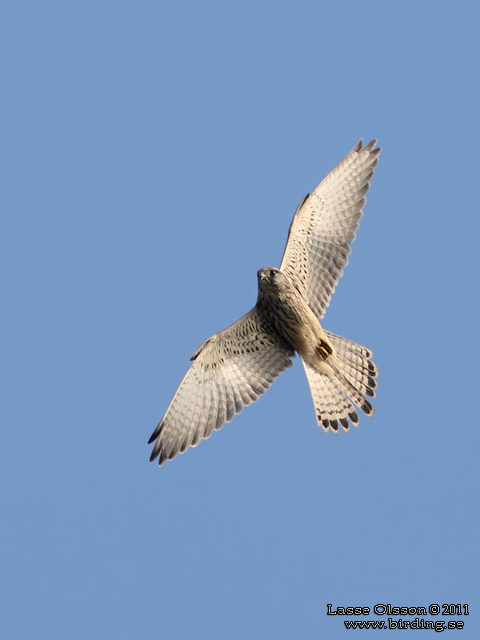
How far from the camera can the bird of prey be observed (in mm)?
10062

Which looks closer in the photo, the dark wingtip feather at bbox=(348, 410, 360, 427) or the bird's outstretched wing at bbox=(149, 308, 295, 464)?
the bird's outstretched wing at bbox=(149, 308, 295, 464)

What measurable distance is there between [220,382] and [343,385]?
→ 4.08ft

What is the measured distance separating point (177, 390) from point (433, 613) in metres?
3.20

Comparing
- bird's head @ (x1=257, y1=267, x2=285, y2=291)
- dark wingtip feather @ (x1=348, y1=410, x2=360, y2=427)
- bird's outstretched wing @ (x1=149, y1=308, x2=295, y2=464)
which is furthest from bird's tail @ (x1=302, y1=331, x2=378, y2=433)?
bird's head @ (x1=257, y1=267, x2=285, y2=291)

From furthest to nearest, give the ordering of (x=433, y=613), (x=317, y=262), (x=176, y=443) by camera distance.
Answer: (x=317, y=262)
(x=176, y=443)
(x=433, y=613)

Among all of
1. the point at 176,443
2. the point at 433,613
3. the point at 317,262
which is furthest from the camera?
the point at 317,262

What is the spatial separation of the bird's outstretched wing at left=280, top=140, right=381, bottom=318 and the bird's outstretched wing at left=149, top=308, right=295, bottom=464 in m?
0.69

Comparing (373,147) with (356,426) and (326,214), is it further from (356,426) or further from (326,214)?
(356,426)

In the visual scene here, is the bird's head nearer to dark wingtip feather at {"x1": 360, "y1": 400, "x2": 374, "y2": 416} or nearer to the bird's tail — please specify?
the bird's tail

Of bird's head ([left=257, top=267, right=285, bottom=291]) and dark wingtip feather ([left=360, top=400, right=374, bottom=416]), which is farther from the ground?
bird's head ([left=257, top=267, right=285, bottom=291])

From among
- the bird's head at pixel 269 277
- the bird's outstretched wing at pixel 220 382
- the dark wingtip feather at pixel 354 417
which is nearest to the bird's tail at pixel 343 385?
the dark wingtip feather at pixel 354 417

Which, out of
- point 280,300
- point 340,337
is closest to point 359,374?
point 340,337

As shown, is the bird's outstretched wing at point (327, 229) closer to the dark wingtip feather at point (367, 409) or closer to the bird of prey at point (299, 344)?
the bird of prey at point (299, 344)

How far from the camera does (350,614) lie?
9453mm
